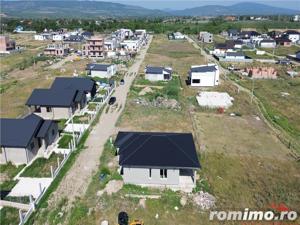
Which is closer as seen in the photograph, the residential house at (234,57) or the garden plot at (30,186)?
the garden plot at (30,186)

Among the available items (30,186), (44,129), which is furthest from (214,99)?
(30,186)

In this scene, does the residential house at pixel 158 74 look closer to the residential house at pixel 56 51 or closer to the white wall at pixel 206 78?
the white wall at pixel 206 78

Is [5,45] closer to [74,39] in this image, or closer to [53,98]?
[74,39]

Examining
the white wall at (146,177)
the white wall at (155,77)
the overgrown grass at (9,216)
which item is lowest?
the overgrown grass at (9,216)

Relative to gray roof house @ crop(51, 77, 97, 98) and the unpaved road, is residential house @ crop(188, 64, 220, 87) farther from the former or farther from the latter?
gray roof house @ crop(51, 77, 97, 98)

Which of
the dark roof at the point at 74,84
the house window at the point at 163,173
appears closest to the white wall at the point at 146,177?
the house window at the point at 163,173

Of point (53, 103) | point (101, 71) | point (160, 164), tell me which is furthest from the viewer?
point (101, 71)
